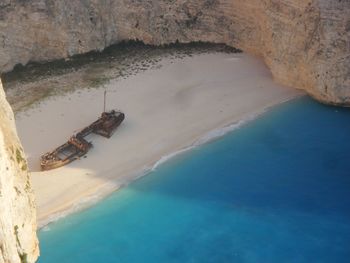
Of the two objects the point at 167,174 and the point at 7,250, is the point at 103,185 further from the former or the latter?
the point at 7,250

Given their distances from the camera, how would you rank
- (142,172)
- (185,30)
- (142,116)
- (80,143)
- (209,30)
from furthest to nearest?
(185,30)
(209,30)
(142,116)
(80,143)
(142,172)

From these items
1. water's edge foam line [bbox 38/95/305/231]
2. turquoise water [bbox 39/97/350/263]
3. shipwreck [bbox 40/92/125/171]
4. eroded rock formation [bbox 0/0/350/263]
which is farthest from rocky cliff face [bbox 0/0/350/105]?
shipwreck [bbox 40/92/125/171]

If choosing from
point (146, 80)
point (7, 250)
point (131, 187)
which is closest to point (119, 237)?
point (131, 187)

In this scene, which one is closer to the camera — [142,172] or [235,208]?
[235,208]

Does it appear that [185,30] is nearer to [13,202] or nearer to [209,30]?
[209,30]

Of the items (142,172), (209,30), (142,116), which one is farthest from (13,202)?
(209,30)

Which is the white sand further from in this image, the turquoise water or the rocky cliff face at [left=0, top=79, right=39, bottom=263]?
the rocky cliff face at [left=0, top=79, right=39, bottom=263]
